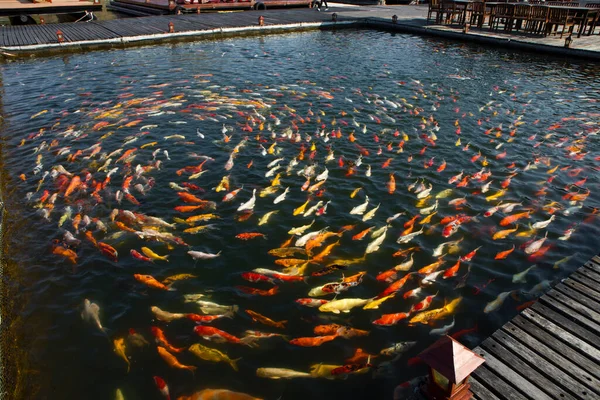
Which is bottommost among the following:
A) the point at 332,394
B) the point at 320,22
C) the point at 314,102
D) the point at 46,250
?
the point at 332,394

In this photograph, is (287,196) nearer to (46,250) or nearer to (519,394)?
(46,250)

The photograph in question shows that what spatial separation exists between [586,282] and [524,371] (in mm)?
2706

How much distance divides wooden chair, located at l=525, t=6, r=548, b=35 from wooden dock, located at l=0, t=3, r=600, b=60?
1221 millimetres

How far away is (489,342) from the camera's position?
19.7ft

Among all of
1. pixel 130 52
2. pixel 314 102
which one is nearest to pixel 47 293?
pixel 314 102

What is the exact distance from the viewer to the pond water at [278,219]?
678 cm

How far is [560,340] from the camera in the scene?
19.8ft

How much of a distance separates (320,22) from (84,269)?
3178 centimetres

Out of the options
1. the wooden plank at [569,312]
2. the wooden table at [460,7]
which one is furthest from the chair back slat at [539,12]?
the wooden plank at [569,312]

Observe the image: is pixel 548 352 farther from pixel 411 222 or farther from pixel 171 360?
pixel 171 360

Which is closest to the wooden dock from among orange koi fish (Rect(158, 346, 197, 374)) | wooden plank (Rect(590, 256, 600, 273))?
wooden plank (Rect(590, 256, 600, 273))

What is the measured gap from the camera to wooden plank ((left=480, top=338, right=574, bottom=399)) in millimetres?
5266

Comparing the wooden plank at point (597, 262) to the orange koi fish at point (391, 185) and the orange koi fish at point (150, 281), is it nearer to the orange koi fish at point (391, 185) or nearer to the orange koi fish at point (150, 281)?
the orange koi fish at point (391, 185)

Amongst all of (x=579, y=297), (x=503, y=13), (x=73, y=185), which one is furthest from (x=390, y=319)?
(x=503, y=13)
